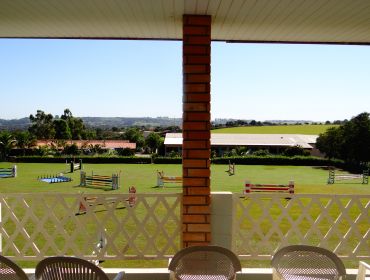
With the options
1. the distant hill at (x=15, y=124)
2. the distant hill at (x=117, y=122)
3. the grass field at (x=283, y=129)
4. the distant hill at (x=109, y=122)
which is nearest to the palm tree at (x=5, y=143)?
the distant hill at (x=15, y=124)

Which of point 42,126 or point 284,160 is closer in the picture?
point 284,160

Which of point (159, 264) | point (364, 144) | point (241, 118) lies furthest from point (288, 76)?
point (159, 264)

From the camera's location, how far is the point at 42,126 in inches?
3206

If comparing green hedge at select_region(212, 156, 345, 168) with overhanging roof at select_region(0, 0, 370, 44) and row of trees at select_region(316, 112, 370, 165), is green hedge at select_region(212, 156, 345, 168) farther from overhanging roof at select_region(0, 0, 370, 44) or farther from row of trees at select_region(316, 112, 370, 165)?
overhanging roof at select_region(0, 0, 370, 44)

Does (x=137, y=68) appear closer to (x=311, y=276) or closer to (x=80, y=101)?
(x=80, y=101)

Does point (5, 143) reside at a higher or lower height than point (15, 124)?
lower

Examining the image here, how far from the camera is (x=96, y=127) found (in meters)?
108

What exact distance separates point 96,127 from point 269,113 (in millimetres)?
45138

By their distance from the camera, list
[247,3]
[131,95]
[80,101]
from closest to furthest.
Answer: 1. [247,3]
2. [131,95]
3. [80,101]

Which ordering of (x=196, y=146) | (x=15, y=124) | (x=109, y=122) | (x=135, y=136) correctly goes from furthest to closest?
1. (x=109, y=122)
2. (x=15, y=124)
3. (x=135, y=136)
4. (x=196, y=146)

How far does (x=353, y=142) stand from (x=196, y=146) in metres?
42.3

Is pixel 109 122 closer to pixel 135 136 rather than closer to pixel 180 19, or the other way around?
pixel 135 136

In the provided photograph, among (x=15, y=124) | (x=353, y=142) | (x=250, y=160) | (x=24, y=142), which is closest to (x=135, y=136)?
(x=15, y=124)

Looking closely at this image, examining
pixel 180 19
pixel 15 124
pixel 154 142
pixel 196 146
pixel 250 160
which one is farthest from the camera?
pixel 15 124
